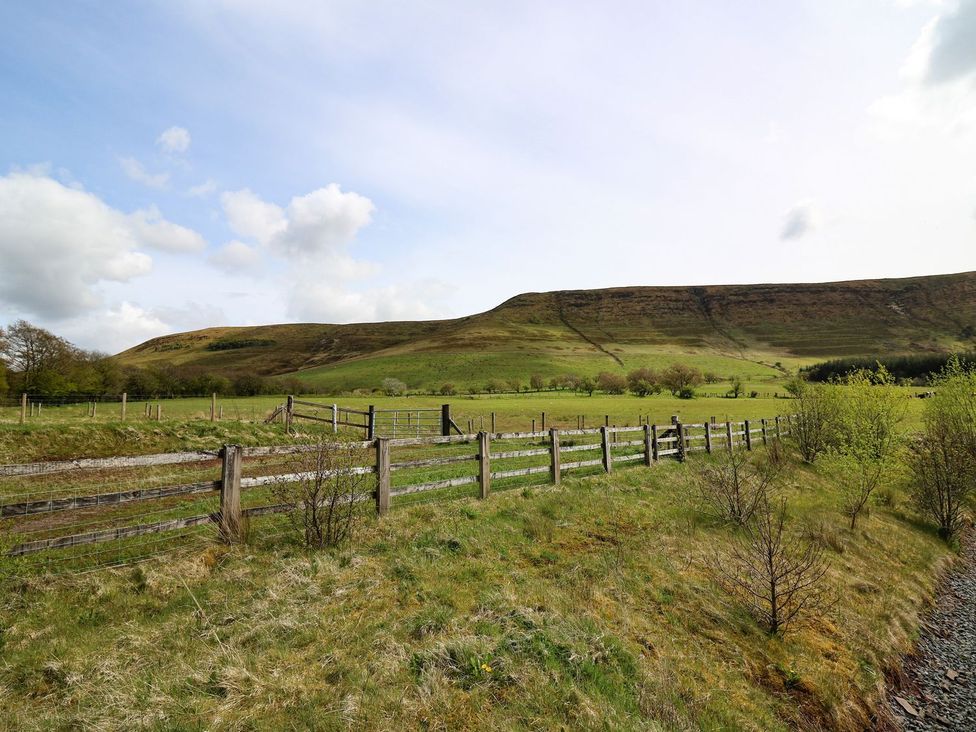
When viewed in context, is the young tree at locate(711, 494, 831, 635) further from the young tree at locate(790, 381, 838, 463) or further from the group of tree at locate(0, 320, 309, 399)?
the group of tree at locate(0, 320, 309, 399)

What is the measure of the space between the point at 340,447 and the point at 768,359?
14250 centimetres

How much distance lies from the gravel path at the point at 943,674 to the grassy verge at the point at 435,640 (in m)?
0.36

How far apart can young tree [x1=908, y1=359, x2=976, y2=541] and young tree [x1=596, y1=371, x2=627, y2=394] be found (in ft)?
195

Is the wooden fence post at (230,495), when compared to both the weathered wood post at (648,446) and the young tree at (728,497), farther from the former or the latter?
the weathered wood post at (648,446)

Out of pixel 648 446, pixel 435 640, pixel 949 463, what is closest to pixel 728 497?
pixel 648 446

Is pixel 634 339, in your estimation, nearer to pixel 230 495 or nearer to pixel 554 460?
pixel 554 460

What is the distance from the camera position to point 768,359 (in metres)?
128

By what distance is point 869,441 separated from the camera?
49.9ft

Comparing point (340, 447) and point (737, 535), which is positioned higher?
point (340, 447)

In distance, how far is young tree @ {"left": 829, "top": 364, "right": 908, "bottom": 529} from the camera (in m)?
14.6

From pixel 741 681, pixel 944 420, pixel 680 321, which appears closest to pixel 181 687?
pixel 741 681

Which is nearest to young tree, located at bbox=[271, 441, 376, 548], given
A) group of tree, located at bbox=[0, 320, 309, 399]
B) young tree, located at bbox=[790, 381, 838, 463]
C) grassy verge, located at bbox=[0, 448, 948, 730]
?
Result: grassy verge, located at bbox=[0, 448, 948, 730]

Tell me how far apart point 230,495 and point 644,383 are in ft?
244

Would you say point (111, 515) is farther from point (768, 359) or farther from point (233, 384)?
point (768, 359)
